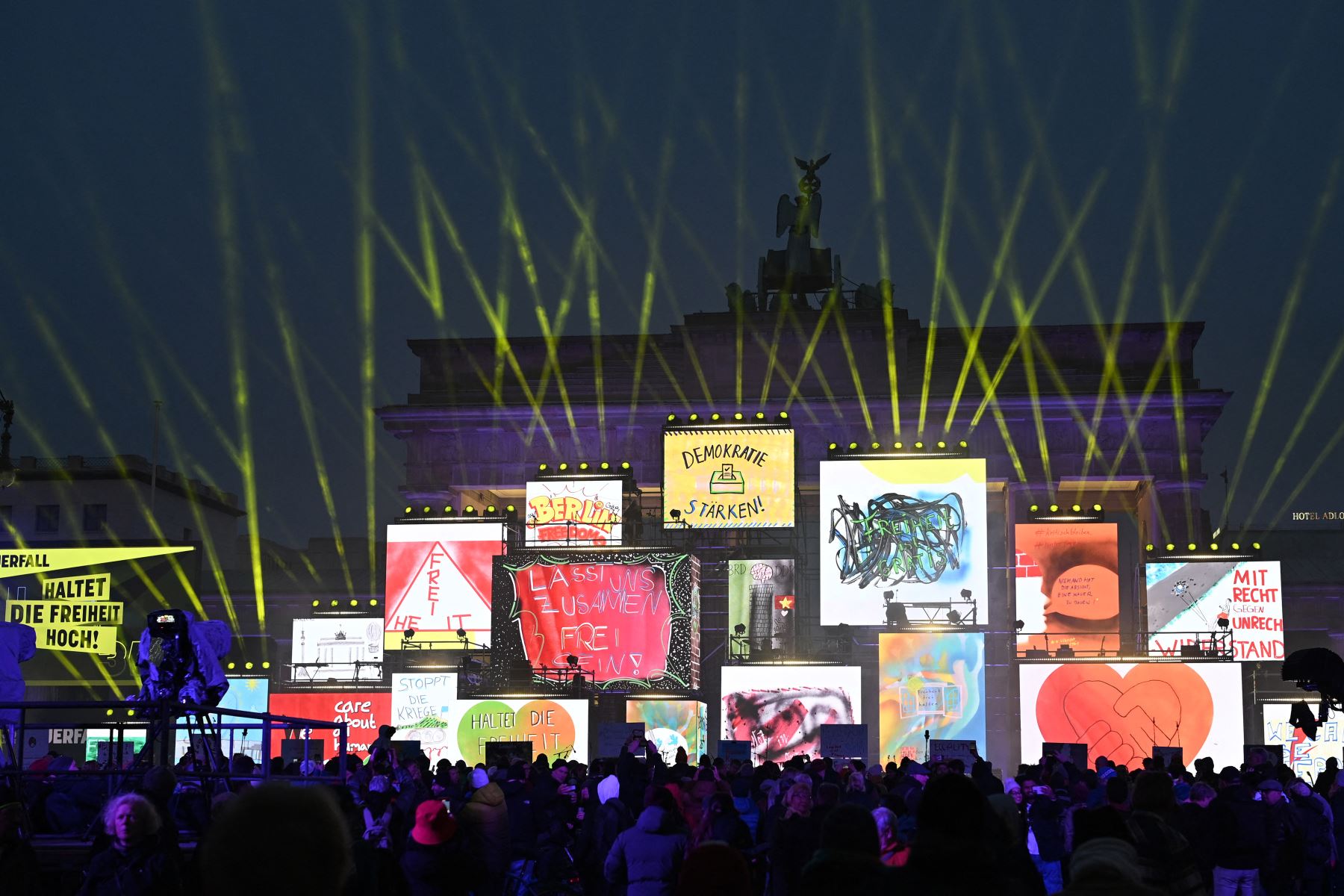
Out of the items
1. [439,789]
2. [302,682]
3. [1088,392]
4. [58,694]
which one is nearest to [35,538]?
[58,694]

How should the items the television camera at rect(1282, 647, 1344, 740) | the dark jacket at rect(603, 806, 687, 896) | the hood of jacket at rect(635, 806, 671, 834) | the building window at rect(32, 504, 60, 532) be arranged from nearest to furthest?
the dark jacket at rect(603, 806, 687, 896) → the hood of jacket at rect(635, 806, 671, 834) → the television camera at rect(1282, 647, 1344, 740) → the building window at rect(32, 504, 60, 532)

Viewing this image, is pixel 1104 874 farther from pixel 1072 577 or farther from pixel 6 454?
pixel 1072 577

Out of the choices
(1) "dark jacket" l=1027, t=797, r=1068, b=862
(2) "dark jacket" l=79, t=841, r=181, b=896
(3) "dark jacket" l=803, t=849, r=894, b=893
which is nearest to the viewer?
(3) "dark jacket" l=803, t=849, r=894, b=893

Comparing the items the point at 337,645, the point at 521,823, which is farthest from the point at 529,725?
the point at 521,823

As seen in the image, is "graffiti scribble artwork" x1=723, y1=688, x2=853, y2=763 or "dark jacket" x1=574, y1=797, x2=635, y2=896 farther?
"graffiti scribble artwork" x1=723, y1=688, x2=853, y2=763

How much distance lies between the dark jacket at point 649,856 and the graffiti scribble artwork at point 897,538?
1425 inches

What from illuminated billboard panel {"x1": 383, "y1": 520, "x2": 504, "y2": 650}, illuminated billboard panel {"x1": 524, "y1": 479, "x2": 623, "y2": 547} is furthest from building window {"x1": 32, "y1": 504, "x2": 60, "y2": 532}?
illuminated billboard panel {"x1": 524, "y1": 479, "x2": 623, "y2": 547}

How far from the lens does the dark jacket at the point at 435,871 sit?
9.58 m

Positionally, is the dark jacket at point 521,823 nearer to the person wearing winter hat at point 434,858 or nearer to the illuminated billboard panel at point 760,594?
the person wearing winter hat at point 434,858

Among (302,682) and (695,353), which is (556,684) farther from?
(695,353)

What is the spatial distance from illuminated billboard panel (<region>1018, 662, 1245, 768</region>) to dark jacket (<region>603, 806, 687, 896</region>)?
110ft

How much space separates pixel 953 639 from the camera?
45406 millimetres

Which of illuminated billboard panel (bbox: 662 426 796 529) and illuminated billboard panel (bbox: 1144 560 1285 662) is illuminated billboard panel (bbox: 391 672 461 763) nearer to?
illuminated billboard panel (bbox: 662 426 796 529)

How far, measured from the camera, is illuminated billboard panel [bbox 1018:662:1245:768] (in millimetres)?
42781
